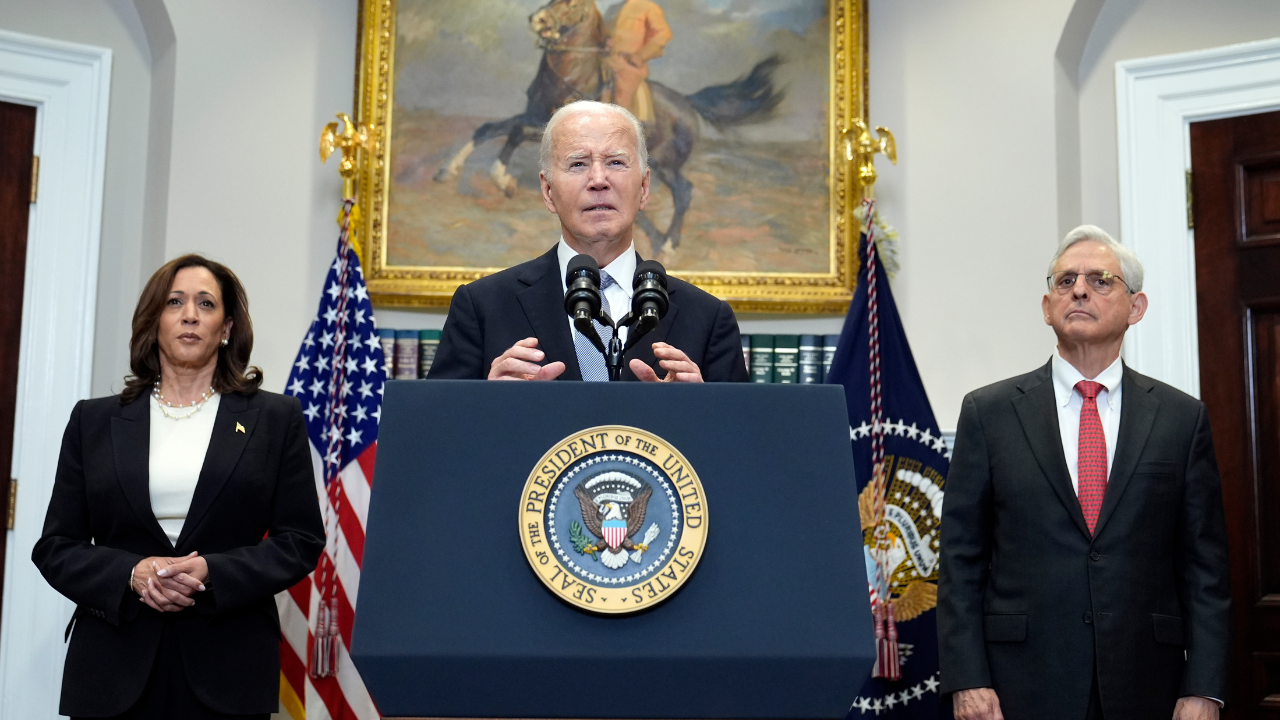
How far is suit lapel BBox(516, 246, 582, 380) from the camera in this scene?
6.97 feet

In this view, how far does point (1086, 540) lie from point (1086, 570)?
2.9 inches

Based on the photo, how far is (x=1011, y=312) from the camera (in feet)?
15.6

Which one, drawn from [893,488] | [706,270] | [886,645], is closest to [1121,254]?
[893,488]

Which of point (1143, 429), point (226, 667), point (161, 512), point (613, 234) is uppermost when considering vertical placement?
point (613, 234)

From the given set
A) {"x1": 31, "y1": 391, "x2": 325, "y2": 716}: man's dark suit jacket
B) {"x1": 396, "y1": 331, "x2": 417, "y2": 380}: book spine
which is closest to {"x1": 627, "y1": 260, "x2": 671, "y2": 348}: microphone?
{"x1": 31, "y1": 391, "x2": 325, "y2": 716}: man's dark suit jacket

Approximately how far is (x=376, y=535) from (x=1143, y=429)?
86.8 inches

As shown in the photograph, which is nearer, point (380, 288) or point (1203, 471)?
point (1203, 471)

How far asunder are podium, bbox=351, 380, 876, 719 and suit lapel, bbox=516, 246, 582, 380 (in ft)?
1.80

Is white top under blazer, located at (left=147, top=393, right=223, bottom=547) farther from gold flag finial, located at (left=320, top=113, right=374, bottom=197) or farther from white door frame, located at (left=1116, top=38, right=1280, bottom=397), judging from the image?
white door frame, located at (left=1116, top=38, right=1280, bottom=397)

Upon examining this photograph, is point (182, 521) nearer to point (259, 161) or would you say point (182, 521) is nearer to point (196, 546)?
point (196, 546)

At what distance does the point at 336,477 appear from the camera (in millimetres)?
4344

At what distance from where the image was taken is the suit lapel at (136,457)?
9.52 feet

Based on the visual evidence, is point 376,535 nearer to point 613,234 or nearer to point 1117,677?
point 613,234

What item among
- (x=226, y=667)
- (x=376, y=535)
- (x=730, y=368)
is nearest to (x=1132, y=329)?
(x=730, y=368)
